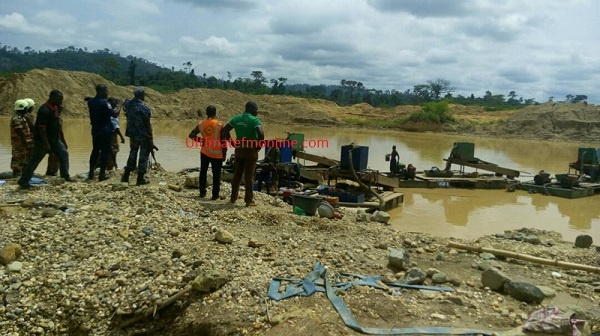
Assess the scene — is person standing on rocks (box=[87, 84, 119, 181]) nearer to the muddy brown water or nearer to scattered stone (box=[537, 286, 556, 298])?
the muddy brown water

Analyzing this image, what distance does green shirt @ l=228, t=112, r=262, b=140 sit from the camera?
7184mm

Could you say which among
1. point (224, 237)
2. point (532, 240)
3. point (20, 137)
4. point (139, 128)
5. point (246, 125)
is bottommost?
point (532, 240)

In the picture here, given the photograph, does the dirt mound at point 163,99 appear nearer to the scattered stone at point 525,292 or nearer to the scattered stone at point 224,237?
the scattered stone at point 224,237

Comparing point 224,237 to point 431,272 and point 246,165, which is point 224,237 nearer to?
point 246,165

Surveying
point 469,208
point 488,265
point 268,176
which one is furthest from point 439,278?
point 469,208

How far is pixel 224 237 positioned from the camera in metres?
5.54

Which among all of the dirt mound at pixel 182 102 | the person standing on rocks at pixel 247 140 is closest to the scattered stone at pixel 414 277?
the person standing on rocks at pixel 247 140

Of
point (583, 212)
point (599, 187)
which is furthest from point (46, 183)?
point (599, 187)

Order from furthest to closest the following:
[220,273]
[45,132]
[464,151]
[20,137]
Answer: [464,151] < [20,137] < [45,132] < [220,273]

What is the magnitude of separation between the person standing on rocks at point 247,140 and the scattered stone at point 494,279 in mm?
3651

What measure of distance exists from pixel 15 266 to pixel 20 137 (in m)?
4.03

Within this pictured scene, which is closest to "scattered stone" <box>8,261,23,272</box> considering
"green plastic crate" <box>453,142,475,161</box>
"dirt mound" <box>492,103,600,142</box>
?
"green plastic crate" <box>453,142,475,161</box>

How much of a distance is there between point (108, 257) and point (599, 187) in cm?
1632

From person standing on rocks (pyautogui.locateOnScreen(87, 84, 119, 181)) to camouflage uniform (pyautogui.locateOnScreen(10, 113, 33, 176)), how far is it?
103 centimetres
